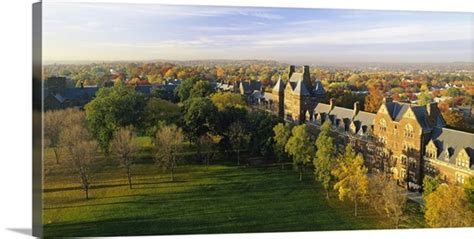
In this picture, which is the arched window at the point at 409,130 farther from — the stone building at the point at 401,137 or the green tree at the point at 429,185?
the green tree at the point at 429,185

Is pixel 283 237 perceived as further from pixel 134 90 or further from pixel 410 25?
pixel 410 25

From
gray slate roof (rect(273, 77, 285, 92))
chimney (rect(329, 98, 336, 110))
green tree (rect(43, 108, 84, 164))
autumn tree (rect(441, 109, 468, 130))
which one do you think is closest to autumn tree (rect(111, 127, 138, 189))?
green tree (rect(43, 108, 84, 164))

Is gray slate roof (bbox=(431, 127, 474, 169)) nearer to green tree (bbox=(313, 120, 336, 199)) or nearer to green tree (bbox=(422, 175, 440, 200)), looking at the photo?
green tree (bbox=(422, 175, 440, 200))

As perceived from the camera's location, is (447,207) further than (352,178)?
No

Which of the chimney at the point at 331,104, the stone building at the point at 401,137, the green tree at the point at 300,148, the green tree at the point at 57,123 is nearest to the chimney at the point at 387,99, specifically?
the stone building at the point at 401,137

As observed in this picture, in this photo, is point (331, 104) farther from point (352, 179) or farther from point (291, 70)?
point (352, 179)

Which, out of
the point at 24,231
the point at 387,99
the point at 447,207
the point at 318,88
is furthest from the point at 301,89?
the point at 24,231
